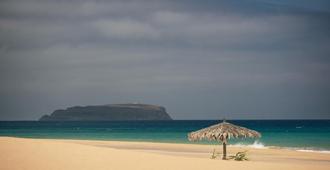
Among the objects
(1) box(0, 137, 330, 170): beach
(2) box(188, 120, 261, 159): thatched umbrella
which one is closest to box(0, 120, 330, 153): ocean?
(2) box(188, 120, 261, 159): thatched umbrella

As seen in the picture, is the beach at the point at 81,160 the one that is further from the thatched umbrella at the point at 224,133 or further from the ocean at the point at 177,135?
the ocean at the point at 177,135

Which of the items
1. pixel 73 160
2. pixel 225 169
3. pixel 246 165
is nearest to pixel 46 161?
pixel 73 160

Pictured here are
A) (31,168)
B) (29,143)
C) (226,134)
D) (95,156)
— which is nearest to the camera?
(31,168)

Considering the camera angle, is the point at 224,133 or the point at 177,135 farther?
the point at 177,135

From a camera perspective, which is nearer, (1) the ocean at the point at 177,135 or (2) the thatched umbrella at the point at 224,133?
(2) the thatched umbrella at the point at 224,133

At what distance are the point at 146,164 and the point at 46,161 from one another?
331 cm

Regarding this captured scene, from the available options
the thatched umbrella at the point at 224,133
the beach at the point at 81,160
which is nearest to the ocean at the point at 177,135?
the thatched umbrella at the point at 224,133

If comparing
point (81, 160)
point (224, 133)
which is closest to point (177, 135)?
point (224, 133)

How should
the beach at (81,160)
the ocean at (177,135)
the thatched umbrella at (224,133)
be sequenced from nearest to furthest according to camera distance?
the beach at (81,160)
the thatched umbrella at (224,133)
the ocean at (177,135)

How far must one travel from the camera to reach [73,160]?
1631 centimetres

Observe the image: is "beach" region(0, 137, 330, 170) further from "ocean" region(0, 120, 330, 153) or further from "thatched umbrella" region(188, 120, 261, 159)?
"ocean" region(0, 120, 330, 153)

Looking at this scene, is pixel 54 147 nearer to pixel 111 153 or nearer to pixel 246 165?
pixel 111 153

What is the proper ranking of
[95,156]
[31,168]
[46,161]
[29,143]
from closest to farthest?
[31,168]
[46,161]
[95,156]
[29,143]

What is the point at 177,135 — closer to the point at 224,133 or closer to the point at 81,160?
the point at 224,133
